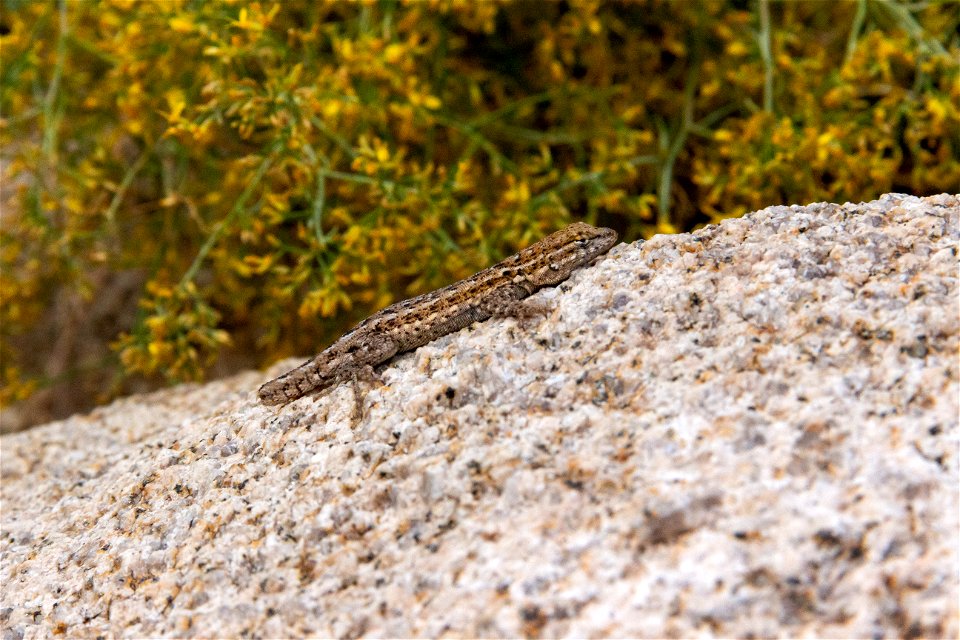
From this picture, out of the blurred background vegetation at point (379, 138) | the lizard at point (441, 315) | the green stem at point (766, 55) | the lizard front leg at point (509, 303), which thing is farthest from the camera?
the green stem at point (766, 55)

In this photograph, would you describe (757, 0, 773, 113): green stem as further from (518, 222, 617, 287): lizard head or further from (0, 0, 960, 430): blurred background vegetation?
(518, 222, 617, 287): lizard head

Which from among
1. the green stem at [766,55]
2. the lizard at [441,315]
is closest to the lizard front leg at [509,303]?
the lizard at [441,315]

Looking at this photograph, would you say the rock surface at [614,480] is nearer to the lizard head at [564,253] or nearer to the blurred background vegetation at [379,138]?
the lizard head at [564,253]

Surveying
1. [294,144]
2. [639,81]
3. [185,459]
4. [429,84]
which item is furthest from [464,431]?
[639,81]

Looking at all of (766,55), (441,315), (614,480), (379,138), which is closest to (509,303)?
(441,315)

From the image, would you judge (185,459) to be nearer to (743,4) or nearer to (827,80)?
(827,80)

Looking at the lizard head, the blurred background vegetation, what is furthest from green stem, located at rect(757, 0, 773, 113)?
the lizard head
